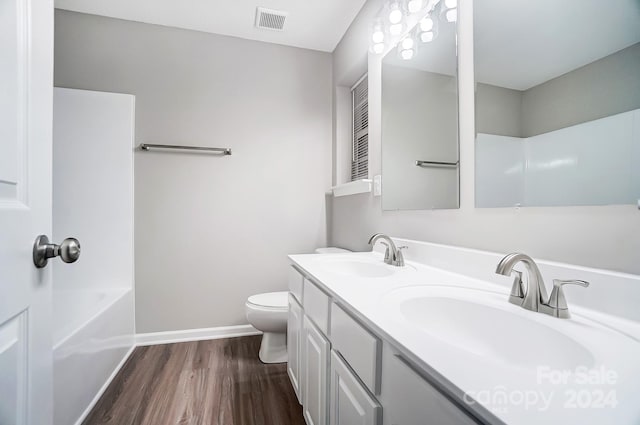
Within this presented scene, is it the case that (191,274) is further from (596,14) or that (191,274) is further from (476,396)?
(596,14)

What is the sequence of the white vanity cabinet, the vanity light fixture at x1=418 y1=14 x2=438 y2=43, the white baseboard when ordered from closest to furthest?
the white vanity cabinet
the vanity light fixture at x1=418 y1=14 x2=438 y2=43
the white baseboard

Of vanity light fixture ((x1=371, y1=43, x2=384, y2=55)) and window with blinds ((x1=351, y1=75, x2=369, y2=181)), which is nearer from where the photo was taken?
vanity light fixture ((x1=371, y1=43, x2=384, y2=55))

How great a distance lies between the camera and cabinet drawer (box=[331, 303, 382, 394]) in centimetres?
67

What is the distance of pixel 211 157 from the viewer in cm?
229

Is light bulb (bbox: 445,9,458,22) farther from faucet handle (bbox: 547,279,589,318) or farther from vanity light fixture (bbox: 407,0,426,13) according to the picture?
faucet handle (bbox: 547,279,589,318)

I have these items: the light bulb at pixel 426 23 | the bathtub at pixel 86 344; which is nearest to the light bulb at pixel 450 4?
the light bulb at pixel 426 23

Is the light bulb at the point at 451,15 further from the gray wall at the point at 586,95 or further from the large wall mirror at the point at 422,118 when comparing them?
the gray wall at the point at 586,95

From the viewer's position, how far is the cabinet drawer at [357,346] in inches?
26.2

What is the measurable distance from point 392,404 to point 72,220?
238 centimetres

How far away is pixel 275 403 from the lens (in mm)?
1509

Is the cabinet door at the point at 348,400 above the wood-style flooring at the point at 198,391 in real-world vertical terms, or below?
above

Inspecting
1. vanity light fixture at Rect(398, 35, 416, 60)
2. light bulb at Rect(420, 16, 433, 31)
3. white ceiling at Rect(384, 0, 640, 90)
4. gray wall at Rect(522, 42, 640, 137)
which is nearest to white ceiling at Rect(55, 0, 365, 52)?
vanity light fixture at Rect(398, 35, 416, 60)

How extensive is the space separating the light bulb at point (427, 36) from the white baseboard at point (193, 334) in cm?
231

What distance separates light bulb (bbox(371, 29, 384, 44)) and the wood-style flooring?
207 centimetres
